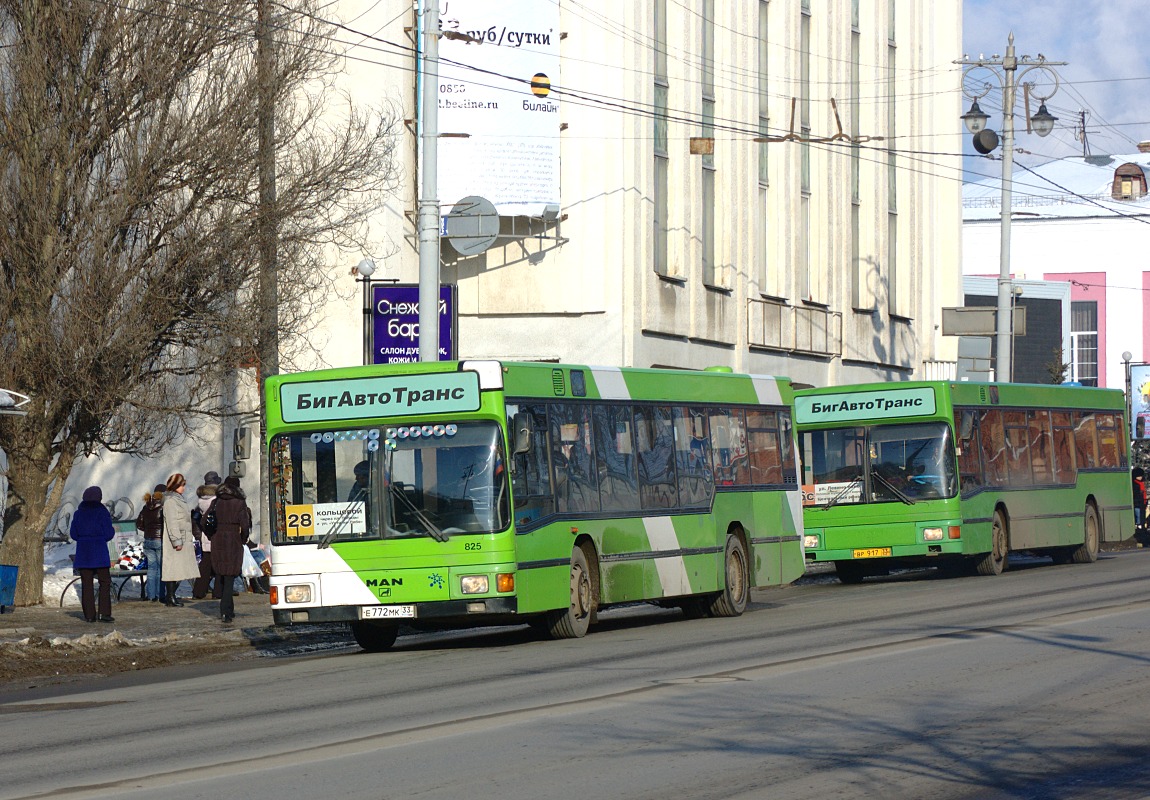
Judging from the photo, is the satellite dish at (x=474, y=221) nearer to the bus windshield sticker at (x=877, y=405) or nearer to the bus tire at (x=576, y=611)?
the bus windshield sticker at (x=877, y=405)

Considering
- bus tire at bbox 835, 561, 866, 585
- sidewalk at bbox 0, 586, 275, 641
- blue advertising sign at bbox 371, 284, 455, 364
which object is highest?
blue advertising sign at bbox 371, 284, 455, 364

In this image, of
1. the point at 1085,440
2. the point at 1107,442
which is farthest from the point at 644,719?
the point at 1107,442

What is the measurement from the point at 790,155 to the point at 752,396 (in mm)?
23290

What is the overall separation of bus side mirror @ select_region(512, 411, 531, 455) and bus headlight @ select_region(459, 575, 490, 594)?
1.19 meters

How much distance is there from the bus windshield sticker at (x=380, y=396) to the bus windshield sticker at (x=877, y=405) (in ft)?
35.9

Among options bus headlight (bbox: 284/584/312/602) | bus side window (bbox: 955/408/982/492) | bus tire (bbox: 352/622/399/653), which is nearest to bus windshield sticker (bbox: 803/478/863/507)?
bus side window (bbox: 955/408/982/492)

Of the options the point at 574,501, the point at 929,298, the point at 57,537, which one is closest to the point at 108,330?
the point at 574,501

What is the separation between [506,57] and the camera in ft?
118

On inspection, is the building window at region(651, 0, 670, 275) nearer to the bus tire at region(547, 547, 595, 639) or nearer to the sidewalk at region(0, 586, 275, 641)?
the sidewalk at region(0, 586, 275, 641)

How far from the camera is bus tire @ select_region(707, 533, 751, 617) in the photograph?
21281 mm

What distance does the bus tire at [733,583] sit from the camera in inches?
838

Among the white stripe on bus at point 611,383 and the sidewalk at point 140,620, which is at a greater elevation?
the white stripe on bus at point 611,383

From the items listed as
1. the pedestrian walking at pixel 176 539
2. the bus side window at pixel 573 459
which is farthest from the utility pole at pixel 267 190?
the bus side window at pixel 573 459

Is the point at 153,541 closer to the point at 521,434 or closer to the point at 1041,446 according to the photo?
the point at 521,434
